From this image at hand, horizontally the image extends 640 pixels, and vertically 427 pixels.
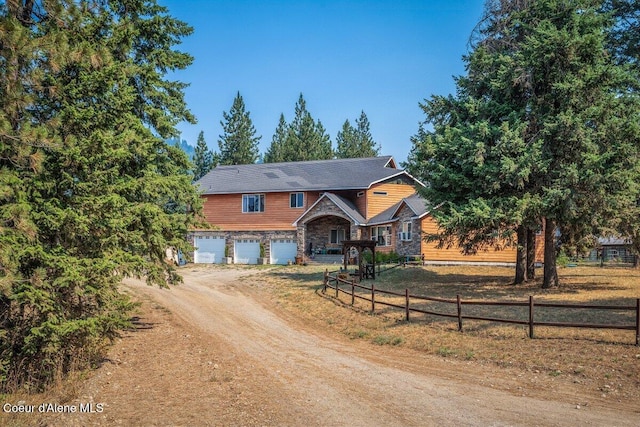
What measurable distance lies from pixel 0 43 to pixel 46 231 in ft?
15.4

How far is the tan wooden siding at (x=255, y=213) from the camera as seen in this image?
41.3 m

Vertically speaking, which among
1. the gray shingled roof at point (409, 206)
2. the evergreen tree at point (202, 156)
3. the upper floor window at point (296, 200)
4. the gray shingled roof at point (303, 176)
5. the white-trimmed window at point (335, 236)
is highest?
the evergreen tree at point (202, 156)

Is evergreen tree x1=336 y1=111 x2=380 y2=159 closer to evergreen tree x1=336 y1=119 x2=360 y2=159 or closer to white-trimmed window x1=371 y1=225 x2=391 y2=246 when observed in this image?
evergreen tree x1=336 y1=119 x2=360 y2=159

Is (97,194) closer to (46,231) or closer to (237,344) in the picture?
(46,231)

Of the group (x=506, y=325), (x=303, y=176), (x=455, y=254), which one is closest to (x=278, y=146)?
(x=303, y=176)

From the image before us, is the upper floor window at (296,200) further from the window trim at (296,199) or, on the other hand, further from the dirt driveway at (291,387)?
the dirt driveway at (291,387)

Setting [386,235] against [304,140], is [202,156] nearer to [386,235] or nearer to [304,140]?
[304,140]

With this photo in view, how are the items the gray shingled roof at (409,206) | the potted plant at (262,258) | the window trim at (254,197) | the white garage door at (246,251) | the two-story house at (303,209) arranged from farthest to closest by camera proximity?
1. the window trim at (254,197)
2. the white garage door at (246,251)
3. the potted plant at (262,258)
4. the two-story house at (303,209)
5. the gray shingled roof at (409,206)

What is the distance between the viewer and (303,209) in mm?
41031

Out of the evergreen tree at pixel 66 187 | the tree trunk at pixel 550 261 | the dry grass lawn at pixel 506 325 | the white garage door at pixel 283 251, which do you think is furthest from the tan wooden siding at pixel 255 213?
the evergreen tree at pixel 66 187

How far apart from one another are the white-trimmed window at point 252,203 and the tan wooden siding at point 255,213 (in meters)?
0.30

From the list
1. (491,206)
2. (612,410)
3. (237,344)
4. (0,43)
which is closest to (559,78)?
(491,206)

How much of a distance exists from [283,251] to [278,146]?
1374 inches

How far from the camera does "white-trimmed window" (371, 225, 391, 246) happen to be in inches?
1491
